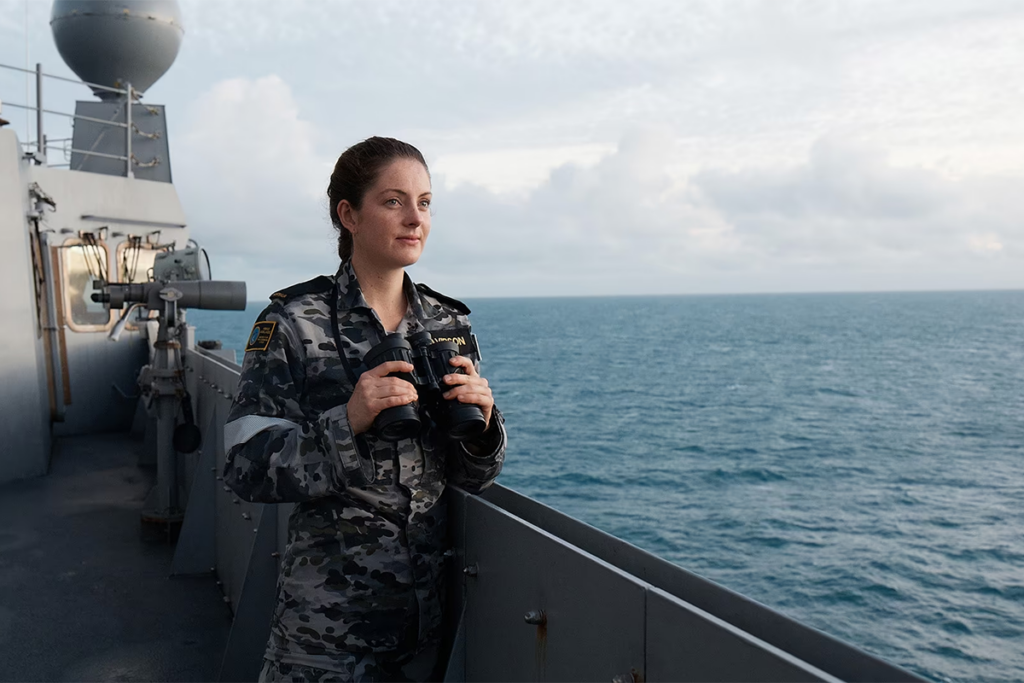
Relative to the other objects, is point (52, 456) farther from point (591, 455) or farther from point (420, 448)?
point (591, 455)

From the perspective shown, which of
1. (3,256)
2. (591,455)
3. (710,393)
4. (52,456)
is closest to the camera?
(3,256)

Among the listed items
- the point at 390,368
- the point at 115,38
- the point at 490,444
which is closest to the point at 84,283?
the point at 115,38

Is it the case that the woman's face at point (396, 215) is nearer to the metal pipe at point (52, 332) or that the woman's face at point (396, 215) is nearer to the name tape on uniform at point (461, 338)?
the name tape on uniform at point (461, 338)

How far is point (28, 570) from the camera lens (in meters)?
4.52

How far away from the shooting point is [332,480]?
1.74m

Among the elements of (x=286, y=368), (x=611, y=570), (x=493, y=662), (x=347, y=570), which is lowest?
(x=493, y=662)

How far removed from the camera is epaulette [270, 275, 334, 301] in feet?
6.24

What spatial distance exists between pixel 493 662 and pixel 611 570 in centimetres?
64

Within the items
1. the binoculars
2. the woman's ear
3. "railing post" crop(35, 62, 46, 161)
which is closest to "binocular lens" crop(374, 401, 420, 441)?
the binoculars

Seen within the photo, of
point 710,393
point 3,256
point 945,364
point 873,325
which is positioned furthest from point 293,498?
point 873,325

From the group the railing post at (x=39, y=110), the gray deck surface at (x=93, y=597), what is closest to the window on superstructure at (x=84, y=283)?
the railing post at (x=39, y=110)

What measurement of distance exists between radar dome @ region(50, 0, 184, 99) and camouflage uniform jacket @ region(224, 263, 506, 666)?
38.1 ft

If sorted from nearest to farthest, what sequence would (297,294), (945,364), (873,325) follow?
(297,294) → (945,364) → (873,325)

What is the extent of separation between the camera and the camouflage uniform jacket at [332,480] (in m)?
1.74
